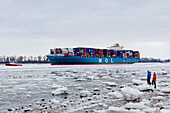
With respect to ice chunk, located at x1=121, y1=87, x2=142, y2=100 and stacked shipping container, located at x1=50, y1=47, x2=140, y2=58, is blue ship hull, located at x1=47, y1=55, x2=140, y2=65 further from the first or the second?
ice chunk, located at x1=121, y1=87, x2=142, y2=100

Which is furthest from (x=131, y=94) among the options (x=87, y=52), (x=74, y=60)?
(x=87, y=52)

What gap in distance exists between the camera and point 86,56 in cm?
8562

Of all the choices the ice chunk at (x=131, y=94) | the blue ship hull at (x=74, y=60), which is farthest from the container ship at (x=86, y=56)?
the ice chunk at (x=131, y=94)

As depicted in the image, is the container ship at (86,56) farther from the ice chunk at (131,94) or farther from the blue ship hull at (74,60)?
the ice chunk at (131,94)

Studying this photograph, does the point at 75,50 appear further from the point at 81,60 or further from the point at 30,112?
the point at 30,112

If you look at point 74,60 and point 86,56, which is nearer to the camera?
point 74,60

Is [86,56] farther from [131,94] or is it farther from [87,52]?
[131,94]

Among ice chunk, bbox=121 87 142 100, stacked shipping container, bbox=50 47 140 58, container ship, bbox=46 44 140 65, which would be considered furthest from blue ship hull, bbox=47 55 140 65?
ice chunk, bbox=121 87 142 100

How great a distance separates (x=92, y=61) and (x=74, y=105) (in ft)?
249

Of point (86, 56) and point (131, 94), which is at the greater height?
point (86, 56)

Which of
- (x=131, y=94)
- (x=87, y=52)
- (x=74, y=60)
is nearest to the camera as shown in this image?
(x=131, y=94)

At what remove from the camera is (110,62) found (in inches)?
3819

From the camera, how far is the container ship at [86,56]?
78.5 m

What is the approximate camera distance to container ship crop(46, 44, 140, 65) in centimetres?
7852
